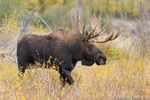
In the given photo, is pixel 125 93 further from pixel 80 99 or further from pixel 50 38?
pixel 50 38

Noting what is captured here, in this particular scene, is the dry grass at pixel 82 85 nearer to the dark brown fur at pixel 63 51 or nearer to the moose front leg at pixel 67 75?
the moose front leg at pixel 67 75

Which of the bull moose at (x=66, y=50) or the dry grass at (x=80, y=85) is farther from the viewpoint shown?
the bull moose at (x=66, y=50)

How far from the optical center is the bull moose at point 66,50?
18.4ft

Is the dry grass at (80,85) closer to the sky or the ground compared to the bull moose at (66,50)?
closer to the ground

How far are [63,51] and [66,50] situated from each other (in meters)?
0.07

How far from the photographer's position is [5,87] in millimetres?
5273

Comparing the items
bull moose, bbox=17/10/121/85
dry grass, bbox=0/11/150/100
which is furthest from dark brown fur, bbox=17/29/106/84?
dry grass, bbox=0/11/150/100

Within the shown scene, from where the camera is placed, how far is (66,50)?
5.68 m

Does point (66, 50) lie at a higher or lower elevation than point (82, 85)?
higher

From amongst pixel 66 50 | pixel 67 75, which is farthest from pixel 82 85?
pixel 66 50

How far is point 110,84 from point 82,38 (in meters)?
1.14

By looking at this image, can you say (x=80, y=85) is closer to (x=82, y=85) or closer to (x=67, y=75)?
(x=82, y=85)

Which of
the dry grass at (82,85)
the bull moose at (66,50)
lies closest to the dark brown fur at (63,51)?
the bull moose at (66,50)

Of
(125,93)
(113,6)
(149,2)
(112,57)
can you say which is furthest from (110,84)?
(113,6)
